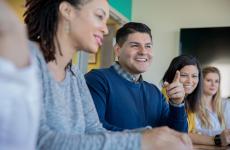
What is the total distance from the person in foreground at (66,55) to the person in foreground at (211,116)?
2.58 feet

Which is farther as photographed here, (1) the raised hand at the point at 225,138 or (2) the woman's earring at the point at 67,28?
(1) the raised hand at the point at 225,138

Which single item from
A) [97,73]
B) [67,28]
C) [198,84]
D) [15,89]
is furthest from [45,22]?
[198,84]

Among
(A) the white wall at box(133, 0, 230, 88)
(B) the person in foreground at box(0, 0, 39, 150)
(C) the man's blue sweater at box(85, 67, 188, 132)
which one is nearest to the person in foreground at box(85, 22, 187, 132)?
(C) the man's blue sweater at box(85, 67, 188, 132)

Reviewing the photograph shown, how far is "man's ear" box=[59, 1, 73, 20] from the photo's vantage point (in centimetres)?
78

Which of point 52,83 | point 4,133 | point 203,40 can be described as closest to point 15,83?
point 4,133

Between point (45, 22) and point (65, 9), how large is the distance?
6cm

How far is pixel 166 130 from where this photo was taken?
0.64m

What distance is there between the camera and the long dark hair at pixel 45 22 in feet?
2.47

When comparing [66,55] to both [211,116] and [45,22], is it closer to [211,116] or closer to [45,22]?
[45,22]

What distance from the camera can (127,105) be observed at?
4.78ft

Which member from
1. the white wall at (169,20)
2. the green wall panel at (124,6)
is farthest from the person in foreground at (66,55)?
the white wall at (169,20)

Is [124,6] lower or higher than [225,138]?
higher

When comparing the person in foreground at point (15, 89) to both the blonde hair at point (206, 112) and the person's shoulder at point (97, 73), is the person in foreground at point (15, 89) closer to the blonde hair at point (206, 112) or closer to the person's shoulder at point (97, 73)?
the person's shoulder at point (97, 73)

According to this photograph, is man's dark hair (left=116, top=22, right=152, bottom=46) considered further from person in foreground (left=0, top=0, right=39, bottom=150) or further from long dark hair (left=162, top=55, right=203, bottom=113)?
person in foreground (left=0, top=0, right=39, bottom=150)
